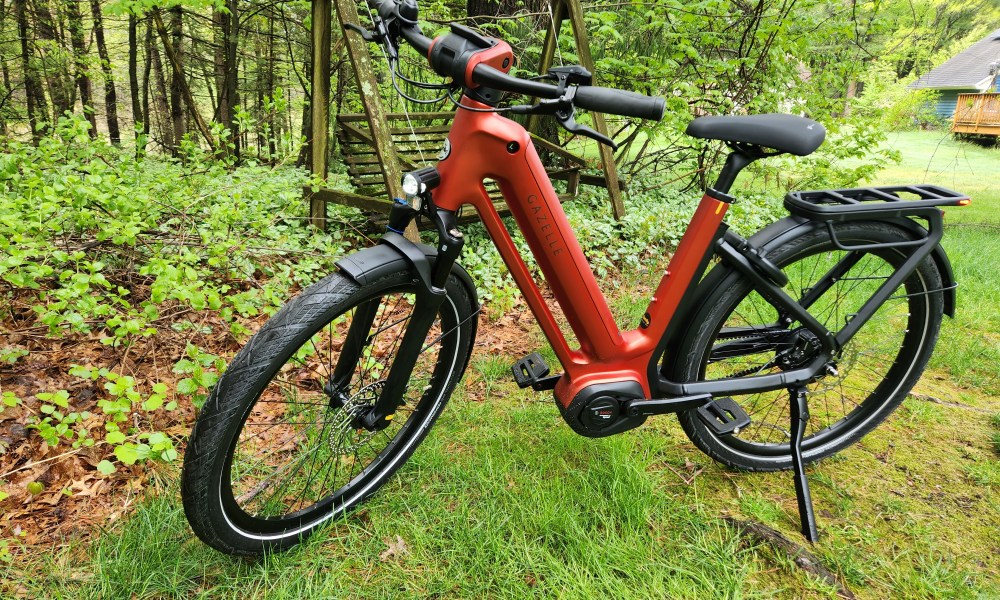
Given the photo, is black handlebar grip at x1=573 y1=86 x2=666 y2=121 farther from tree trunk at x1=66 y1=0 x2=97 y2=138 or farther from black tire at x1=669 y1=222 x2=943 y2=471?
tree trunk at x1=66 y1=0 x2=97 y2=138

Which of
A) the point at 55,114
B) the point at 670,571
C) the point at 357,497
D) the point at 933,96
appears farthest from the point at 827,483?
the point at 55,114

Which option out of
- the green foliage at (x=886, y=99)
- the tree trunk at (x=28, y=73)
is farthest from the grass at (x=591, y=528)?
the tree trunk at (x=28, y=73)

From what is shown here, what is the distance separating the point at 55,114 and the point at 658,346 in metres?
8.94

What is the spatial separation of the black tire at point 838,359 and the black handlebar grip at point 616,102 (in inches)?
25.8

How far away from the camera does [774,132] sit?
141 cm

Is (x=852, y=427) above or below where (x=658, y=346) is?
below

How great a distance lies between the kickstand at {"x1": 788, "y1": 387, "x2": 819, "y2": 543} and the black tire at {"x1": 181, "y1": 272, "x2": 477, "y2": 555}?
1176 mm

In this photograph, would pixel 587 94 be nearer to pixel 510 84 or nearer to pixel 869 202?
pixel 510 84

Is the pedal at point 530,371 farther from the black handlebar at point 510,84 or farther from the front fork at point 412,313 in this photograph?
the black handlebar at point 510,84

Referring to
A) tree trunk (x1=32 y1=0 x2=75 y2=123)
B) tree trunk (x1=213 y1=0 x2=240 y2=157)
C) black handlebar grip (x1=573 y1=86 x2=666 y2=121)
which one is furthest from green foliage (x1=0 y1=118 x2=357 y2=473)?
tree trunk (x1=32 y1=0 x2=75 y2=123)

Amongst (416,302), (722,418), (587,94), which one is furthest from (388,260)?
(722,418)

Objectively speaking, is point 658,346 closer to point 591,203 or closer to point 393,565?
point 393,565

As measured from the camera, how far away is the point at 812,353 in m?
1.79

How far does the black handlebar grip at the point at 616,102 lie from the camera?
1187 millimetres
